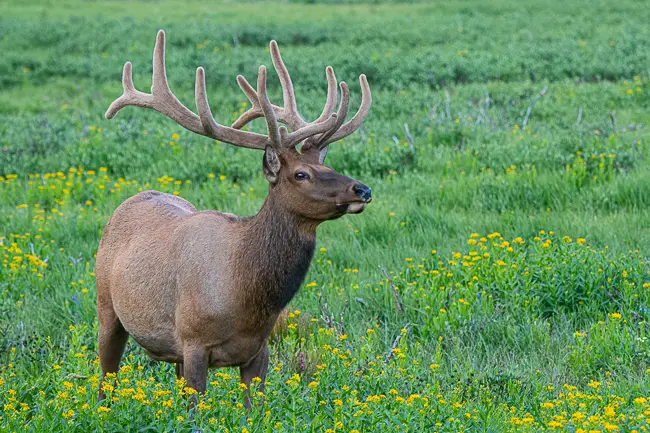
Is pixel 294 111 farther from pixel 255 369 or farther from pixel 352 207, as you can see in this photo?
pixel 255 369

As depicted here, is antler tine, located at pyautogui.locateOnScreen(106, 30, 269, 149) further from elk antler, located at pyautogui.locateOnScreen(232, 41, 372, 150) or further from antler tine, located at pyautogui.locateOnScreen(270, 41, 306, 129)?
antler tine, located at pyautogui.locateOnScreen(270, 41, 306, 129)

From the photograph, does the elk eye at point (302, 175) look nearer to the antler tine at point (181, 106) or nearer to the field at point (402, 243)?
the antler tine at point (181, 106)

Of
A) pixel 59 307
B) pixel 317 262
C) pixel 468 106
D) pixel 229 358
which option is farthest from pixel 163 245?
pixel 468 106

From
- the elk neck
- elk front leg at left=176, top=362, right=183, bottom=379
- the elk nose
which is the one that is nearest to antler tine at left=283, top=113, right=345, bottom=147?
the elk neck

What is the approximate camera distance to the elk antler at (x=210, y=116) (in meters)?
5.03

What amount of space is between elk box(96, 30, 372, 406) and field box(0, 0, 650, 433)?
0.25 metres

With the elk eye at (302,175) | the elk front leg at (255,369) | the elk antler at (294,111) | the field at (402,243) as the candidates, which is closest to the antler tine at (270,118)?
the elk eye at (302,175)

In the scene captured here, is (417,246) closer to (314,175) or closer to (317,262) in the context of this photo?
(317,262)

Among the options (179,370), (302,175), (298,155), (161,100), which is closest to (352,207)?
(302,175)

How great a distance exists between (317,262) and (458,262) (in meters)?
1.21

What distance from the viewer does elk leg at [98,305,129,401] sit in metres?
5.64

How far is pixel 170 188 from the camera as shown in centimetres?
970

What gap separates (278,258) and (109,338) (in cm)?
132

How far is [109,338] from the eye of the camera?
5641 millimetres
